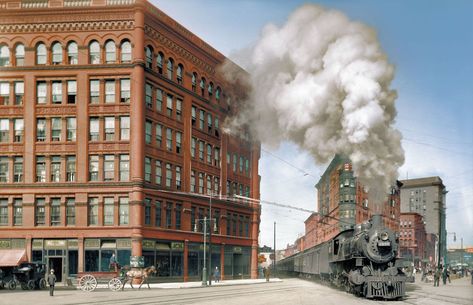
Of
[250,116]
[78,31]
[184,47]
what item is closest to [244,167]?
[250,116]

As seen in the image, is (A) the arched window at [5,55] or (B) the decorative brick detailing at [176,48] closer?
(A) the arched window at [5,55]

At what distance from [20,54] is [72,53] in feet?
15.7

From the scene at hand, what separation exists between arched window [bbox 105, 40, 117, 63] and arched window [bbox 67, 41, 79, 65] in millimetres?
2672

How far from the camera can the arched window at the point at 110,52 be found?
2153 inches

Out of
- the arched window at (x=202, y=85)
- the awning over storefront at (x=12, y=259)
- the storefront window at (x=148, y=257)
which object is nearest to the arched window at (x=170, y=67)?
the arched window at (x=202, y=85)

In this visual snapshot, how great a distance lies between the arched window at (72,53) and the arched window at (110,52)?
8.77 ft

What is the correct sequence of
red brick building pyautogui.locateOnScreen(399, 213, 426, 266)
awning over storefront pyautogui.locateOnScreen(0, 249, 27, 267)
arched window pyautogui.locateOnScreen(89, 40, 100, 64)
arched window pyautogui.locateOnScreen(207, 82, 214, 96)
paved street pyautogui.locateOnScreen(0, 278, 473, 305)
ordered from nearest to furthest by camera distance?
paved street pyautogui.locateOnScreen(0, 278, 473, 305), awning over storefront pyautogui.locateOnScreen(0, 249, 27, 267), arched window pyautogui.locateOnScreen(89, 40, 100, 64), arched window pyautogui.locateOnScreen(207, 82, 214, 96), red brick building pyautogui.locateOnScreen(399, 213, 426, 266)

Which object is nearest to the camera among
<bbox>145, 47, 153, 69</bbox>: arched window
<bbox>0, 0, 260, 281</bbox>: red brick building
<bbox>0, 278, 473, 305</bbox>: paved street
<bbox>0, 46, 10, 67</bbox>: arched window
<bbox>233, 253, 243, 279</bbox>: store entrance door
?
<bbox>0, 278, 473, 305</bbox>: paved street

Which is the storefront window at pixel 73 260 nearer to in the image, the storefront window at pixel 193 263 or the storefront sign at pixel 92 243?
the storefront sign at pixel 92 243

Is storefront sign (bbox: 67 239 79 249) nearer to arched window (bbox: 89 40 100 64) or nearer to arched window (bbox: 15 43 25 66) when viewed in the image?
arched window (bbox: 89 40 100 64)

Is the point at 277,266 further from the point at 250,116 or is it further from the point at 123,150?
the point at 123,150

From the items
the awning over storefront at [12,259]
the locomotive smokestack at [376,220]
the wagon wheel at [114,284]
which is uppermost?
the locomotive smokestack at [376,220]

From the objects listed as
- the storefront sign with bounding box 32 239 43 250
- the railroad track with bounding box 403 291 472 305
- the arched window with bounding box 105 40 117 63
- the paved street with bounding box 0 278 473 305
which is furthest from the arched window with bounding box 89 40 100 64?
the railroad track with bounding box 403 291 472 305

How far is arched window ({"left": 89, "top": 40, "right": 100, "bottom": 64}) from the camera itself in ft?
179
